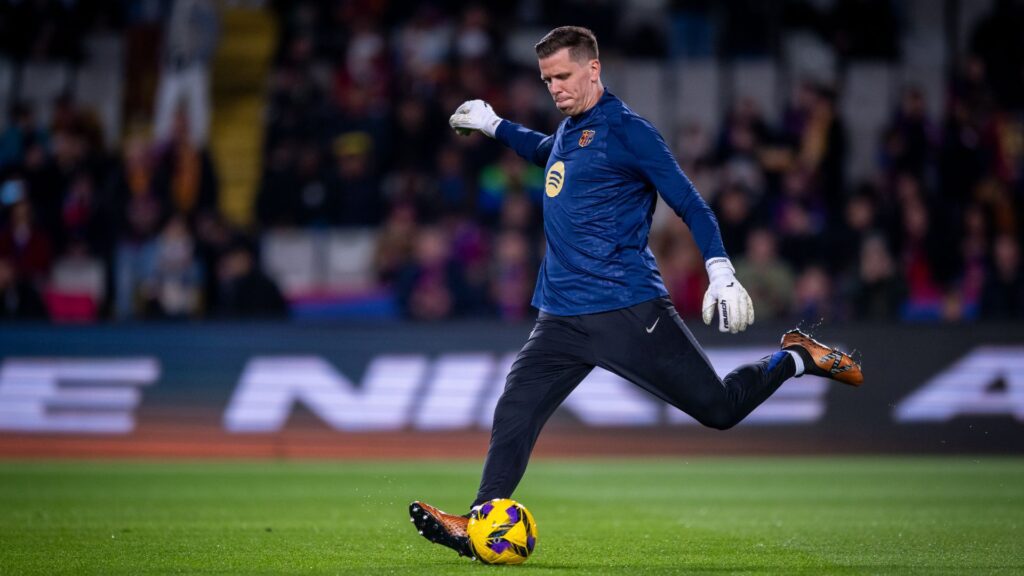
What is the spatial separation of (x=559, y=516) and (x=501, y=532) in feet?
8.66

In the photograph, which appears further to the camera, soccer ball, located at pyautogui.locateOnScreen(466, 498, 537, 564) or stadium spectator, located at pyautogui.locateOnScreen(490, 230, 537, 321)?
stadium spectator, located at pyautogui.locateOnScreen(490, 230, 537, 321)

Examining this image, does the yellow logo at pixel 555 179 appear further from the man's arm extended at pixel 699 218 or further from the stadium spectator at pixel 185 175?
the stadium spectator at pixel 185 175

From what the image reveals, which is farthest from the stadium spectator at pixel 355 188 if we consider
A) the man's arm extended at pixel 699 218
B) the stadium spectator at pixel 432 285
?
the man's arm extended at pixel 699 218

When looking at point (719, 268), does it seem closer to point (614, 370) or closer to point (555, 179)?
point (614, 370)

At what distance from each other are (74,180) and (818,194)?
9336 mm

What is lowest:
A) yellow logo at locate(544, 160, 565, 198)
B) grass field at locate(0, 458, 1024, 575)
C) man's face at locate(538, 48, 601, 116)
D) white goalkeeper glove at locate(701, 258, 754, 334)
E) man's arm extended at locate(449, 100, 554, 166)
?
grass field at locate(0, 458, 1024, 575)

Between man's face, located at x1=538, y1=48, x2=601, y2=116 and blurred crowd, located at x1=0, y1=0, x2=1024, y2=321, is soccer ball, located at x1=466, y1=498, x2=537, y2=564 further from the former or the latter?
blurred crowd, located at x1=0, y1=0, x2=1024, y2=321

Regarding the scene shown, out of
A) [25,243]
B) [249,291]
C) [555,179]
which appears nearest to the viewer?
[555,179]

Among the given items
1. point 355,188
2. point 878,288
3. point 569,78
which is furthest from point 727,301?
point 355,188

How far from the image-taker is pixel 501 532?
21.4ft

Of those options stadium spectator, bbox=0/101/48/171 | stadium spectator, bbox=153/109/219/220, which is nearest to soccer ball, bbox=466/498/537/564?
stadium spectator, bbox=153/109/219/220

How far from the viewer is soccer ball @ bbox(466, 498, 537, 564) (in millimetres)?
6539

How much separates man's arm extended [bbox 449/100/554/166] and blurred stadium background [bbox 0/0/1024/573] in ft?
10.5

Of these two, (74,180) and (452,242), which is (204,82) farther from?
(452,242)
